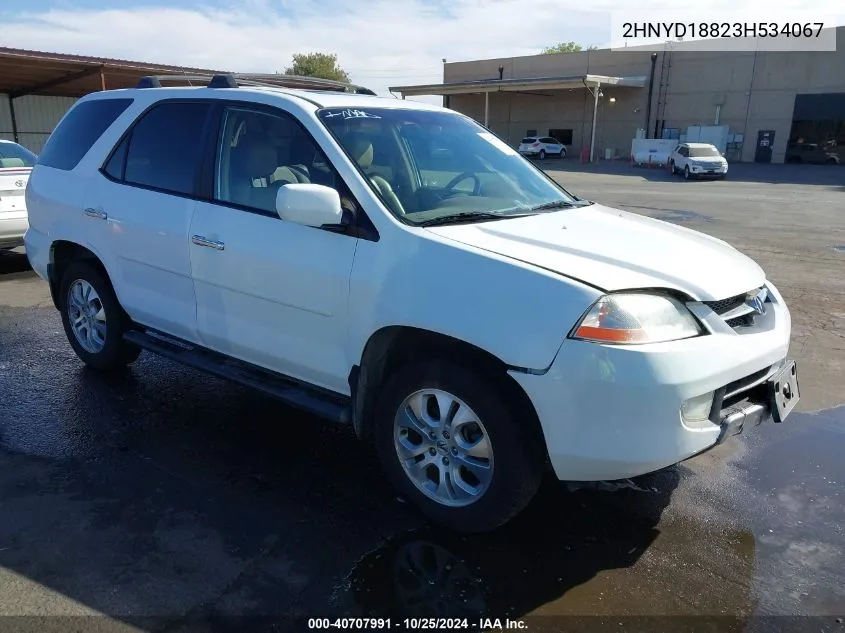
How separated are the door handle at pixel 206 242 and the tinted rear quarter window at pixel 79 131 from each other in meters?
1.45

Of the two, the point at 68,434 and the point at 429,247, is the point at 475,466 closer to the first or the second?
the point at 429,247

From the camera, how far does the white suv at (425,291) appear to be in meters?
2.67

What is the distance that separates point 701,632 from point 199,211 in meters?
3.23

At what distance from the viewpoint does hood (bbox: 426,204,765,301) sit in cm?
280

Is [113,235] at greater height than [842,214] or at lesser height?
greater

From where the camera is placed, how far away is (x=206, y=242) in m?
3.82

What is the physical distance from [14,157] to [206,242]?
7.12 meters

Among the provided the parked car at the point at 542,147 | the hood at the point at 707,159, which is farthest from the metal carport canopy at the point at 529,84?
the hood at the point at 707,159

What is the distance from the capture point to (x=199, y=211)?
3912 millimetres

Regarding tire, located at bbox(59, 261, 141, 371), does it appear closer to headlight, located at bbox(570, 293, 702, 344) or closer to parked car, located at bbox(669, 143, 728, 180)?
headlight, located at bbox(570, 293, 702, 344)

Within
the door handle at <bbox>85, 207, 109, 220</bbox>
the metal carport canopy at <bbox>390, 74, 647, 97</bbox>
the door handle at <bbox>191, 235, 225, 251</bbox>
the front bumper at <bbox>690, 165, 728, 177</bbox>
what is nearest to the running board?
the door handle at <bbox>191, 235, 225, 251</bbox>

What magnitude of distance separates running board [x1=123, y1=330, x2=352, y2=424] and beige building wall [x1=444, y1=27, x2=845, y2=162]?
46125 mm

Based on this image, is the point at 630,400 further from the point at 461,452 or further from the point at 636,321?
the point at 461,452

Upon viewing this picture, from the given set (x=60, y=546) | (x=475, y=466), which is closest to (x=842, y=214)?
(x=475, y=466)
